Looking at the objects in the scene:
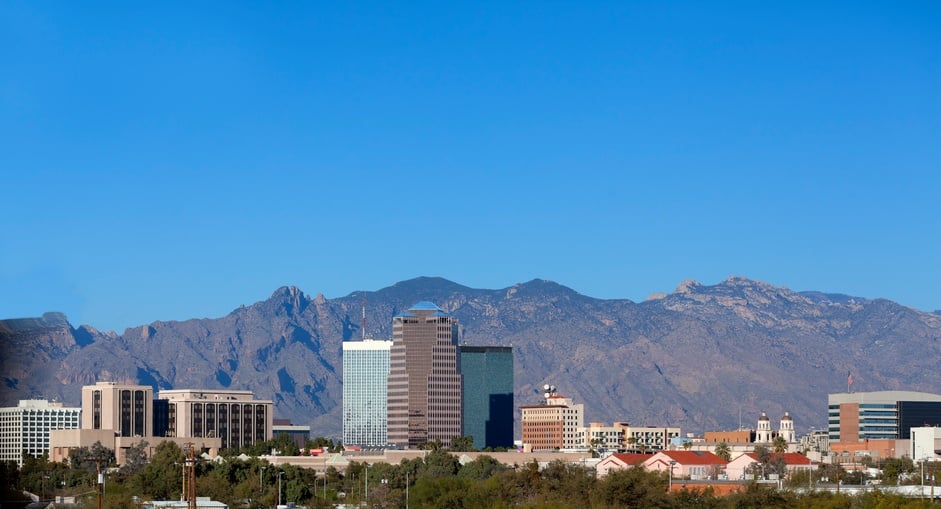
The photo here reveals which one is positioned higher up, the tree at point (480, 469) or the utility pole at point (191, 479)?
the utility pole at point (191, 479)

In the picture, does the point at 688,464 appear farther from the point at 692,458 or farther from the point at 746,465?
the point at 746,465

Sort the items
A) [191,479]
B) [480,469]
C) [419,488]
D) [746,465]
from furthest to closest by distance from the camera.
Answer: [746,465]
[480,469]
[419,488]
[191,479]

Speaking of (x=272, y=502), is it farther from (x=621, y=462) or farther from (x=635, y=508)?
(x=621, y=462)

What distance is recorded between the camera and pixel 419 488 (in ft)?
420

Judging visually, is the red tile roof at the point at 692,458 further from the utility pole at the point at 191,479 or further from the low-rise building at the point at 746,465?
the utility pole at the point at 191,479

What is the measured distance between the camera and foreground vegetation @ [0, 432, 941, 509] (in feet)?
334

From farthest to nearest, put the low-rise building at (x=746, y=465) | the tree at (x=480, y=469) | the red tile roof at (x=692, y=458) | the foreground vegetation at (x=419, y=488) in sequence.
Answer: the low-rise building at (x=746, y=465)
the red tile roof at (x=692, y=458)
the tree at (x=480, y=469)
the foreground vegetation at (x=419, y=488)

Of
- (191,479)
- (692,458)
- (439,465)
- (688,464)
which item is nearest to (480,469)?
(439,465)

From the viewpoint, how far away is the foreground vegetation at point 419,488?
4003 inches

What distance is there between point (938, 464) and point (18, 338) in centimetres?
18481

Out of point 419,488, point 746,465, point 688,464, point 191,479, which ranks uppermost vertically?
point 191,479

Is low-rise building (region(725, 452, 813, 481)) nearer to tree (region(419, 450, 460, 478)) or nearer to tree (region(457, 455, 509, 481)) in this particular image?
tree (region(457, 455, 509, 481))

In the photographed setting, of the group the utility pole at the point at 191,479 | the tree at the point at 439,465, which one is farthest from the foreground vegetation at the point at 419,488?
the utility pole at the point at 191,479

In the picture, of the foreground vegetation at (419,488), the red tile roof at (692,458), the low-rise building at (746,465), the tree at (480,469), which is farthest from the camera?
the low-rise building at (746,465)
